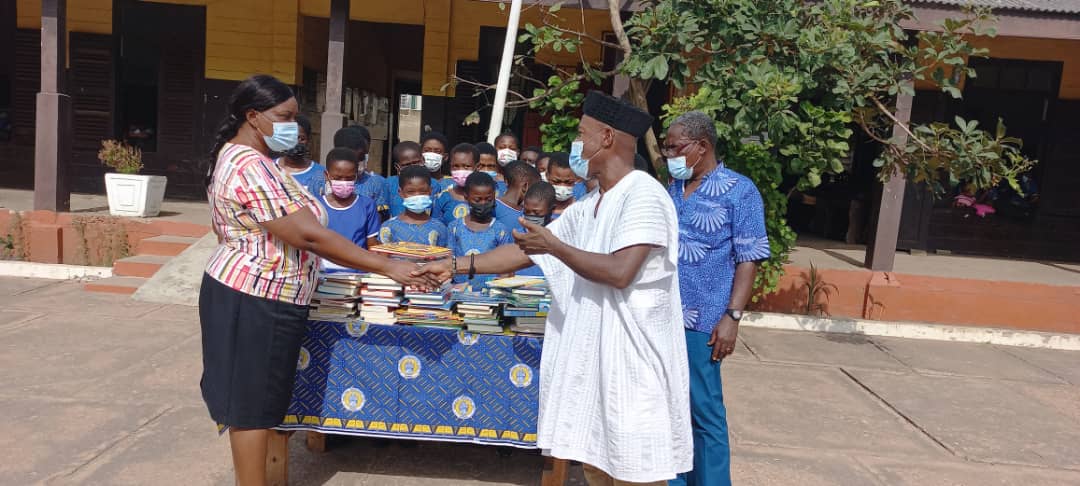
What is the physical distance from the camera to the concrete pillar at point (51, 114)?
785 cm

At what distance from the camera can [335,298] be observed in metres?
3.07

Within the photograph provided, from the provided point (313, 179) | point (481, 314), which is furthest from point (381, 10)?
point (481, 314)

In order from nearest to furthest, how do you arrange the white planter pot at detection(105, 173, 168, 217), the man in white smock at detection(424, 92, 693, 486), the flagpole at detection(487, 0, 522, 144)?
the man in white smock at detection(424, 92, 693, 486) < the flagpole at detection(487, 0, 522, 144) < the white planter pot at detection(105, 173, 168, 217)

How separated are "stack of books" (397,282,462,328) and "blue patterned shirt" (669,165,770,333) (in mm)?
999

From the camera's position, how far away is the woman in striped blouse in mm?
2438

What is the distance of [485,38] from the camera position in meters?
10.3

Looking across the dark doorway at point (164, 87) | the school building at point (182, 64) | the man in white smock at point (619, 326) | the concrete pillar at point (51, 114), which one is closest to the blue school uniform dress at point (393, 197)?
the man in white smock at point (619, 326)

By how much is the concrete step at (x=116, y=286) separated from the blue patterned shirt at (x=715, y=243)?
5888 mm

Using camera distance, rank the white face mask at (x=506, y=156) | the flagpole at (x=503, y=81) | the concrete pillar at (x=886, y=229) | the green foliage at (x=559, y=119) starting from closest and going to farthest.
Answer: the white face mask at (x=506, y=156) < the flagpole at (x=503, y=81) < the green foliage at (x=559, y=119) < the concrete pillar at (x=886, y=229)

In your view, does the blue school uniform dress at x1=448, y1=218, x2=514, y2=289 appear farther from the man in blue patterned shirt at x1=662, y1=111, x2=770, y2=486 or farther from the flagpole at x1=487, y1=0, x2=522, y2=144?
the flagpole at x1=487, y1=0, x2=522, y2=144

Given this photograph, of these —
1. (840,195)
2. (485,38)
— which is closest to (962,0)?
(840,195)

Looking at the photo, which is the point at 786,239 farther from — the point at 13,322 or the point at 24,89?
the point at 24,89

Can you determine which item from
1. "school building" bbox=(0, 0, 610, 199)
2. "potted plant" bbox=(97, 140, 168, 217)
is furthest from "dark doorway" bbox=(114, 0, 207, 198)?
"potted plant" bbox=(97, 140, 168, 217)

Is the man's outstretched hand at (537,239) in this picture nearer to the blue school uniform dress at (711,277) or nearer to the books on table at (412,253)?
the books on table at (412,253)
